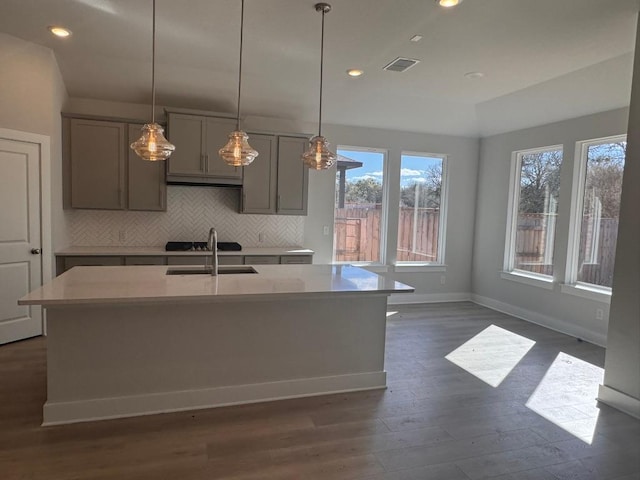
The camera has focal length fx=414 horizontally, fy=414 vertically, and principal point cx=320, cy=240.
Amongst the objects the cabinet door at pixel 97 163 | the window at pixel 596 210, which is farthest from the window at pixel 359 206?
the cabinet door at pixel 97 163

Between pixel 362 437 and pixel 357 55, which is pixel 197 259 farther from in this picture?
pixel 362 437

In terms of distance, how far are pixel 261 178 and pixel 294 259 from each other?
1.07m

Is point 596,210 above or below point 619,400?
above

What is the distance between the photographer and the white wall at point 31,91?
3.73 m

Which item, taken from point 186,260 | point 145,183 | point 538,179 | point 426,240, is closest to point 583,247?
point 538,179

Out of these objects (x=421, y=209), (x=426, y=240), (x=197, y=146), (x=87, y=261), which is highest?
(x=197, y=146)

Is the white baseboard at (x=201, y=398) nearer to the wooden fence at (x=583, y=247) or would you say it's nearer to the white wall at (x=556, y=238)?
the white wall at (x=556, y=238)

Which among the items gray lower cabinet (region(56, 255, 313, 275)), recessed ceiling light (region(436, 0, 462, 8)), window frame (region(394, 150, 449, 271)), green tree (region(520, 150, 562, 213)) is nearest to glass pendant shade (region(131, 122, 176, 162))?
gray lower cabinet (region(56, 255, 313, 275))

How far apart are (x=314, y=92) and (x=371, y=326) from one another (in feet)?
9.83

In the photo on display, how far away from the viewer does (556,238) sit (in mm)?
5074

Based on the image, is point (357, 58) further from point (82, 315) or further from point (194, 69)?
point (82, 315)

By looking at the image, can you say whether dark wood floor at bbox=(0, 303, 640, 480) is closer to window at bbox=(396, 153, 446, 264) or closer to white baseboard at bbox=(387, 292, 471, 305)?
white baseboard at bbox=(387, 292, 471, 305)

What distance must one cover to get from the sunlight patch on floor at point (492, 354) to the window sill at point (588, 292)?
0.83 metres

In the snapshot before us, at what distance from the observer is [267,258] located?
4.94 m
